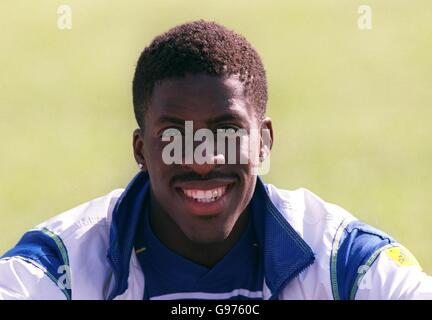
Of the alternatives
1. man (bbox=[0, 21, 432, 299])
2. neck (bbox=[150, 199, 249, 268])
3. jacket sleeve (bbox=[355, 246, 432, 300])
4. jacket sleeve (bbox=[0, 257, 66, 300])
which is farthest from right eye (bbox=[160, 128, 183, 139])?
jacket sleeve (bbox=[355, 246, 432, 300])

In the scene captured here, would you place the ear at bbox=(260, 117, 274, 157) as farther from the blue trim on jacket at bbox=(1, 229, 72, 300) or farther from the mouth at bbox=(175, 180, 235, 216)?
the blue trim on jacket at bbox=(1, 229, 72, 300)

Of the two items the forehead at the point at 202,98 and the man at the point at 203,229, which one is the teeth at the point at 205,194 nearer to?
the man at the point at 203,229

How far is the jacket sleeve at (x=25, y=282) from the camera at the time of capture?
4266 mm

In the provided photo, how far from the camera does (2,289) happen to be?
4270mm

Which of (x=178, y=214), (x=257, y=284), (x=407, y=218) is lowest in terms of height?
(x=407, y=218)

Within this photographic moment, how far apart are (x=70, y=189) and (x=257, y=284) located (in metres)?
3.98

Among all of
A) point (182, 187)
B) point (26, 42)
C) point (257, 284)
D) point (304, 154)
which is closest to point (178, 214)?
point (182, 187)

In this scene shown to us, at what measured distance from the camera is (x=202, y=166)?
4.30 meters

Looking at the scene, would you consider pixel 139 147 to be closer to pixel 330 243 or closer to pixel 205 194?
pixel 205 194

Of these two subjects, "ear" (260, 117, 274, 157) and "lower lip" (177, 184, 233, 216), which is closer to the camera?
"lower lip" (177, 184, 233, 216)

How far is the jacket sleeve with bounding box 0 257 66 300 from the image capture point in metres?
4.27

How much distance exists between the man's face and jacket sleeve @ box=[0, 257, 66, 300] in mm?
483

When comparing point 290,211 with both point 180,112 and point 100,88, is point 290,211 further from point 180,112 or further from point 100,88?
point 100,88

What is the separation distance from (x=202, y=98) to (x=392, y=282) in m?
0.88
